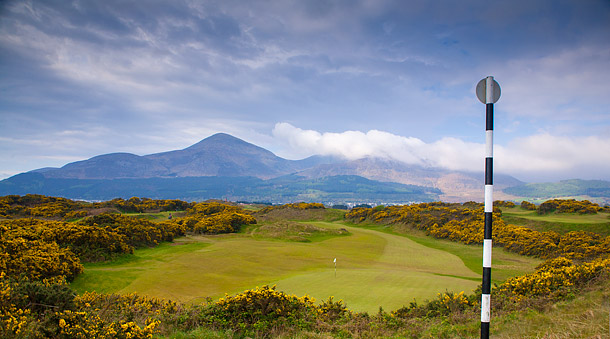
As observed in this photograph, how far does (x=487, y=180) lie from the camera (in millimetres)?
4105

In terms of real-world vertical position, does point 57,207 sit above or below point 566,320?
below

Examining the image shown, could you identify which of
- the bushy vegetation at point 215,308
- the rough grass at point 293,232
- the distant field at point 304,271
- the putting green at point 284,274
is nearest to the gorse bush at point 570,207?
the distant field at point 304,271

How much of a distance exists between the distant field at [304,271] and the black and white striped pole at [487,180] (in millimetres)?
5949

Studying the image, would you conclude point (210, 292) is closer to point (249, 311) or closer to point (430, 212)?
point (249, 311)

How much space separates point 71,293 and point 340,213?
181 ft

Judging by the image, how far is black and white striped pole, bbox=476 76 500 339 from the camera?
4.04 meters

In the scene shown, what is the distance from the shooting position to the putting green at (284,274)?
1177 cm

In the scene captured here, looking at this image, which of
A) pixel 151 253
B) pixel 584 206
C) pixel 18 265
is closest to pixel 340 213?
pixel 584 206

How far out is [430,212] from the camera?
41.5 meters

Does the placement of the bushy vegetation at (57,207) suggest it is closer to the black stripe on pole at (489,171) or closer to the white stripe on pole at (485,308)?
the white stripe on pole at (485,308)

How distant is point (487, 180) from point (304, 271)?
1428 centimetres

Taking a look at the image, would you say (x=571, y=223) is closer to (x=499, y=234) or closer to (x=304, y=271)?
(x=499, y=234)

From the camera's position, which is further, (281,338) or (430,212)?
(430,212)

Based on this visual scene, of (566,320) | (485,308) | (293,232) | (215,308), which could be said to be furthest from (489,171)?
(293,232)
